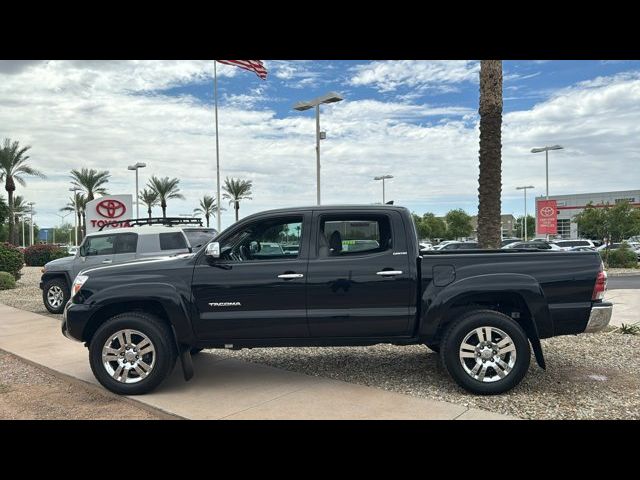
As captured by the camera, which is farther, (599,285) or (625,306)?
(625,306)

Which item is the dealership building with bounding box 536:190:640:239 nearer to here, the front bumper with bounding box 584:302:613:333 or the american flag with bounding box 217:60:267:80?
the american flag with bounding box 217:60:267:80

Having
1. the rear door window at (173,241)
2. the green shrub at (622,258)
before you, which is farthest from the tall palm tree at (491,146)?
the green shrub at (622,258)

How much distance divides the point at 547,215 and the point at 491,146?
20264 mm

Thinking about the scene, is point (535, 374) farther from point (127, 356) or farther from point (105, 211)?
point (105, 211)

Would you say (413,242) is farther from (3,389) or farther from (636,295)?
(636,295)

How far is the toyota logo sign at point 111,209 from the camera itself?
1631 cm

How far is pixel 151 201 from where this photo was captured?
51.5 meters

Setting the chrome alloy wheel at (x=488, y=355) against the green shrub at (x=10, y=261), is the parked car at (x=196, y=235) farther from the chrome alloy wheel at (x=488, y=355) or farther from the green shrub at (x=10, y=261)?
the green shrub at (x=10, y=261)

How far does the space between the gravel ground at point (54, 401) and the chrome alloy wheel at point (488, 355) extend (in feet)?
9.62

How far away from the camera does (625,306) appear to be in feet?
40.7

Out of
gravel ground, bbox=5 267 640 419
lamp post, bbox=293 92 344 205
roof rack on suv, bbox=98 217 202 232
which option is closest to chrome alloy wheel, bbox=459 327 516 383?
gravel ground, bbox=5 267 640 419

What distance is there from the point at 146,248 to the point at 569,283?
8238mm

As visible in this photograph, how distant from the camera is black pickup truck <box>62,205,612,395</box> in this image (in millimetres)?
5047

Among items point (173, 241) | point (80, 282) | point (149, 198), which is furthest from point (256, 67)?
point (149, 198)
